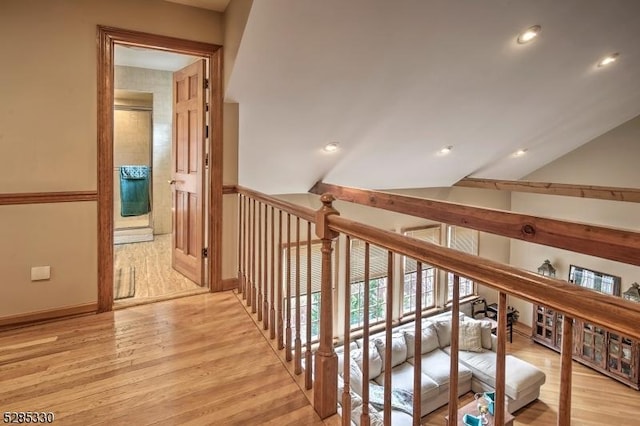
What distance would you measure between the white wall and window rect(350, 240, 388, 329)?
2.36 m

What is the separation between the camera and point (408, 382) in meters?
5.27

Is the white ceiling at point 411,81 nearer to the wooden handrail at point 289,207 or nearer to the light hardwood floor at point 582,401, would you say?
the wooden handrail at point 289,207

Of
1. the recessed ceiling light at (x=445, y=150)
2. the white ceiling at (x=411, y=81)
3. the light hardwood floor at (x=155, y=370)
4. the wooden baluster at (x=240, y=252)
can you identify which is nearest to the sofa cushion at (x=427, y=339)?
the white ceiling at (x=411, y=81)

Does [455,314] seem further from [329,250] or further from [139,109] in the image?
[139,109]

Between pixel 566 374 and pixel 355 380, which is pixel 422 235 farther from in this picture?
pixel 566 374

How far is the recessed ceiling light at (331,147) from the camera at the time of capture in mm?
4363

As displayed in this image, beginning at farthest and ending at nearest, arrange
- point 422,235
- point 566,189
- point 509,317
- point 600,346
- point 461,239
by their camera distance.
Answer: point 509,317
point 461,239
point 422,235
point 600,346
point 566,189

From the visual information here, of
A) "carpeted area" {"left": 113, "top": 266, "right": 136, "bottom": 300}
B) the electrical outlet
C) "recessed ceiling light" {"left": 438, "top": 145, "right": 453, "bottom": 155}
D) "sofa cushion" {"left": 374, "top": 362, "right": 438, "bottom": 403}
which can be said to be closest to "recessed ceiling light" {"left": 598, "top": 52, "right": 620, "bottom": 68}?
"recessed ceiling light" {"left": 438, "top": 145, "right": 453, "bottom": 155}

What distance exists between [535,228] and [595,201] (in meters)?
6.05

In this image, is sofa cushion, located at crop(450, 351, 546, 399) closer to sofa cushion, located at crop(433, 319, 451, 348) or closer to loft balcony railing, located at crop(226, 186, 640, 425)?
sofa cushion, located at crop(433, 319, 451, 348)

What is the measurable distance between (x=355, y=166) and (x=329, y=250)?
11.7 ft

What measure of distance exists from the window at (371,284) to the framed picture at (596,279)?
11.7ft

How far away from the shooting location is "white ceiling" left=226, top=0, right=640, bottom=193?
277 centimetres

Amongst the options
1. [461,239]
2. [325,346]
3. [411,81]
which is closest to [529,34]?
[411,81]
